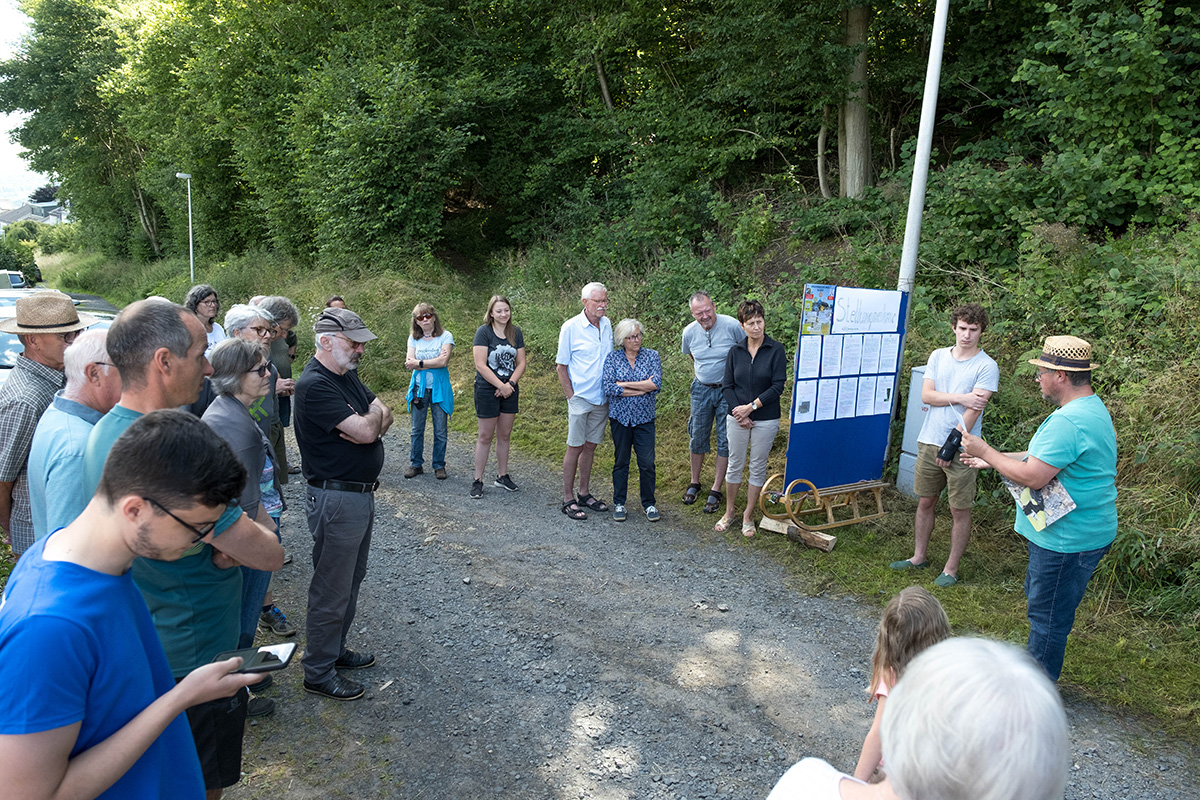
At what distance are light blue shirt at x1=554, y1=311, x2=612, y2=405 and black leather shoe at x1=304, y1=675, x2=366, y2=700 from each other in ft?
10.9

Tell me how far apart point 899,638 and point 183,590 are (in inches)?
89.8

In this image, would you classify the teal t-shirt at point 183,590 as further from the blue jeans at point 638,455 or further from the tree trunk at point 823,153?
the tree trunk at point 823,153

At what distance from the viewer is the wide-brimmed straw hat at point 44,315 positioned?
3.62 m

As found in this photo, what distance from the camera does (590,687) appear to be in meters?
4.10

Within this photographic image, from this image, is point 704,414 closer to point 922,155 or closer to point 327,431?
point 922,155

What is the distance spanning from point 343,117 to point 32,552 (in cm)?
1776

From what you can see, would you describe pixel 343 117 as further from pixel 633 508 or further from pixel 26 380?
pixel 26 380

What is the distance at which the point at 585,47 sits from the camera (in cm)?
1547

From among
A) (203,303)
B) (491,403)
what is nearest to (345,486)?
(203,303)

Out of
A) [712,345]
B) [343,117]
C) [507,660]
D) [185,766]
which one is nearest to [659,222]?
[712,345]

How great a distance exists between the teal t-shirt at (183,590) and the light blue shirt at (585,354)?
14.1 ft

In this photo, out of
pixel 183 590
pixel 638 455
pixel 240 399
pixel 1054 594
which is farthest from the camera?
pixel 638 455

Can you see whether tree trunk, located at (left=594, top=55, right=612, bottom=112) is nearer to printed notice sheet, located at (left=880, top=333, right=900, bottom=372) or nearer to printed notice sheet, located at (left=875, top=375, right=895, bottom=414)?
printed notice sheet, located at (left=880, top=333, right=900, bottom=372)

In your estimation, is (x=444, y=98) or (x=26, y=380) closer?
(x=26, y=380)
